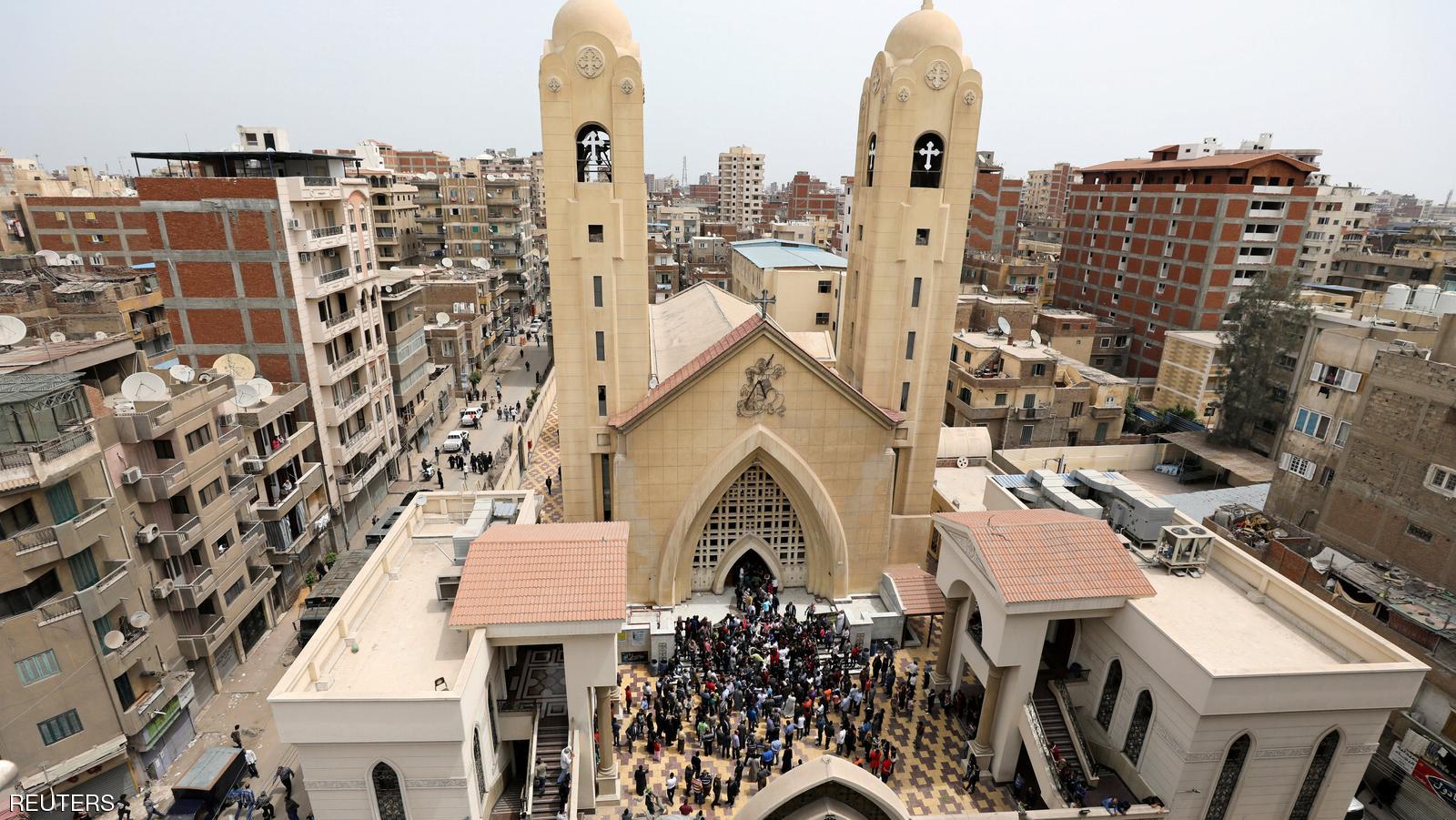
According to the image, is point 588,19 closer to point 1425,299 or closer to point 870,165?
point 870,165

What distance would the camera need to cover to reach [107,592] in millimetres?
20203

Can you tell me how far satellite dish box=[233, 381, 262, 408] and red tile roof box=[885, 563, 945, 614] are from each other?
26.4m

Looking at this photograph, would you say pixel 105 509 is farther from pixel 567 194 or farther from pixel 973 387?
pixel 973 387

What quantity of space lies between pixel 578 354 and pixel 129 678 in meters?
17.1

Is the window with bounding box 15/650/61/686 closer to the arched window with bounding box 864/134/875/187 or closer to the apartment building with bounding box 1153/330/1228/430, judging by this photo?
the arched window with bounding box 864/134/875/187

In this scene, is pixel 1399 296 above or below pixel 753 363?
above

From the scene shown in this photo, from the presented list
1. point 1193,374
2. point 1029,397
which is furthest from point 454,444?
point 1193,374

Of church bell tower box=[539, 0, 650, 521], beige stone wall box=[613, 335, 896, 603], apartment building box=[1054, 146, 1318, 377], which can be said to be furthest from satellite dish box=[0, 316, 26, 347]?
apartment building box=[1054, 146, 1318, 377]

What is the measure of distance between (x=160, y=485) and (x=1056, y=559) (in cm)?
2774

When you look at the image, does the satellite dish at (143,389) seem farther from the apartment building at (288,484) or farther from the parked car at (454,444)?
the parked car at (454,444)

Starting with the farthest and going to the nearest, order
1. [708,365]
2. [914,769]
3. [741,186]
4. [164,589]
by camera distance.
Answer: [741,186] → [708,365] → [164,589] → [914,769]

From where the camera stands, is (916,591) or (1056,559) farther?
(916,591)

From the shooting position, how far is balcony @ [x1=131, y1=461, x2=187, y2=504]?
72.8ft

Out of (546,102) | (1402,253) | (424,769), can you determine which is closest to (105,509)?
(424,769)
